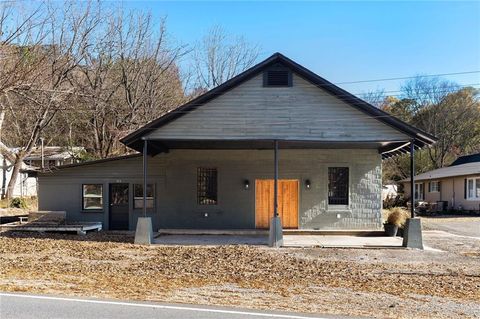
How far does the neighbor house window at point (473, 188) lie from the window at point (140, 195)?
23.4m

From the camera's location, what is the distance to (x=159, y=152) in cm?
2080

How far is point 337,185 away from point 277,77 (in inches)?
213

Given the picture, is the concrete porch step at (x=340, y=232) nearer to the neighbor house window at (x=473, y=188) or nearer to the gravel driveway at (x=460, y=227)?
the gravel driveway at (x=460, y=227)

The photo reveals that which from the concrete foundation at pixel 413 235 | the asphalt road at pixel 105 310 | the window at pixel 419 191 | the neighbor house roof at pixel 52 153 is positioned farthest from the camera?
the window at pixel 419 191

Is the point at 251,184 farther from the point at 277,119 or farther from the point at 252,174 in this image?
the point at 277,119

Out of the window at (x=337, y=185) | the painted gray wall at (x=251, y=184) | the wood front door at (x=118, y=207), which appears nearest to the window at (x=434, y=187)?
the painted gray wall at (x=251, y=184)

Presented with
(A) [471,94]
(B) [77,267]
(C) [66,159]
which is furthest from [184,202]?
(A) [471,94]

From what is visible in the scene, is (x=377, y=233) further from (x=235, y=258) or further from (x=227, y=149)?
(x=235, y=258)

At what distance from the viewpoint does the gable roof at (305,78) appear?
17.5 meters

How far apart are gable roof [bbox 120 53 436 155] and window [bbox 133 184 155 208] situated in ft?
11.0

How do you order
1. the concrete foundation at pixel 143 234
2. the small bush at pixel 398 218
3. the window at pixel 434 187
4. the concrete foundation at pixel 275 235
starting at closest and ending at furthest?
the concrete foundation at pixel 275 235 < the concrete foundation at pixel 143 234 < the small bush at pixel 398 218 < the window at pixel 434 187

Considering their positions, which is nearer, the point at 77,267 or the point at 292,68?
the point at 77,267

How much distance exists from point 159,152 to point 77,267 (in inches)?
383

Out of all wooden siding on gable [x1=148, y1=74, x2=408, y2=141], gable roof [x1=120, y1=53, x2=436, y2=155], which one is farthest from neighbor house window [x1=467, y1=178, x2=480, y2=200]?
wooden siding on gable [x1=148, y1=74, x2=408, y2=141]
